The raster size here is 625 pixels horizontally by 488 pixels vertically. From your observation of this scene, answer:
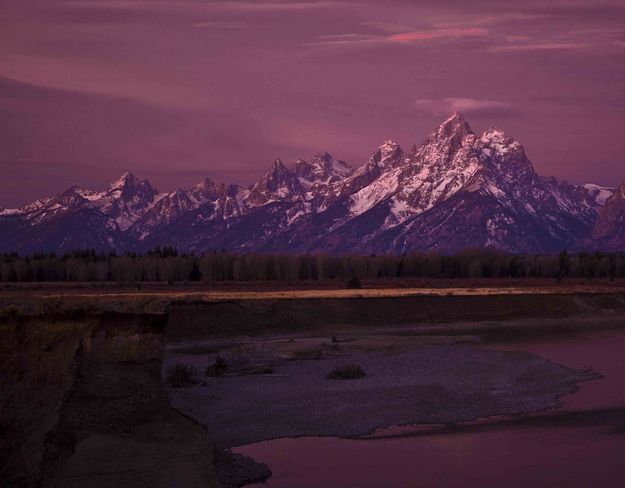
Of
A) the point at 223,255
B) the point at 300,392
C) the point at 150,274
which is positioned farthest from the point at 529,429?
the point at 223,255

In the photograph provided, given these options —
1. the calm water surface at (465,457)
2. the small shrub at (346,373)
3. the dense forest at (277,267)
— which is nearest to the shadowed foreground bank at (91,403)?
the calm water surface at (465,457)

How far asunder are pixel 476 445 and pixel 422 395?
9508mm

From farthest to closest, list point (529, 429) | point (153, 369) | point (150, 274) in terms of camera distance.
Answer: point (150, 274)
point (529, 429)
point (153, 369)

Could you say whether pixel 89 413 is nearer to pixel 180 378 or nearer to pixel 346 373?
pixel 180 378

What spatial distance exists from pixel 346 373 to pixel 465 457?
16024mm

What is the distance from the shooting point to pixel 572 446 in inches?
1233

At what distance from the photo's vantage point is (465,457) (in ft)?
97.5

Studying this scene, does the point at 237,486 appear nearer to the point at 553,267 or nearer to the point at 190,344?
the point at 190,344

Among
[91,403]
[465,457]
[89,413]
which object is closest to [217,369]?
[465,457]

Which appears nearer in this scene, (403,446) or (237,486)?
(237,486)

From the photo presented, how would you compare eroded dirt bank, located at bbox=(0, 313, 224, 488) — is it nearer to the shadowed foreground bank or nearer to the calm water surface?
the shadowed foreground bank

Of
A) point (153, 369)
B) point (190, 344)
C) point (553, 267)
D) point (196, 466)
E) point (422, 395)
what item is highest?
point (153, 369)

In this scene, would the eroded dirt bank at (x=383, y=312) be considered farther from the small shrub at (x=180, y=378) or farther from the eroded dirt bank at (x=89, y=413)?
Answer: the eroded dirt bank at (x=89, y=413)

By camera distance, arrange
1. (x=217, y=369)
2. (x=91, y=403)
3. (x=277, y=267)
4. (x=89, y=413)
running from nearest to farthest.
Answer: (x=89, y=413), (x=91, y=403), (x=217, y=369), (x=277, y=267)
